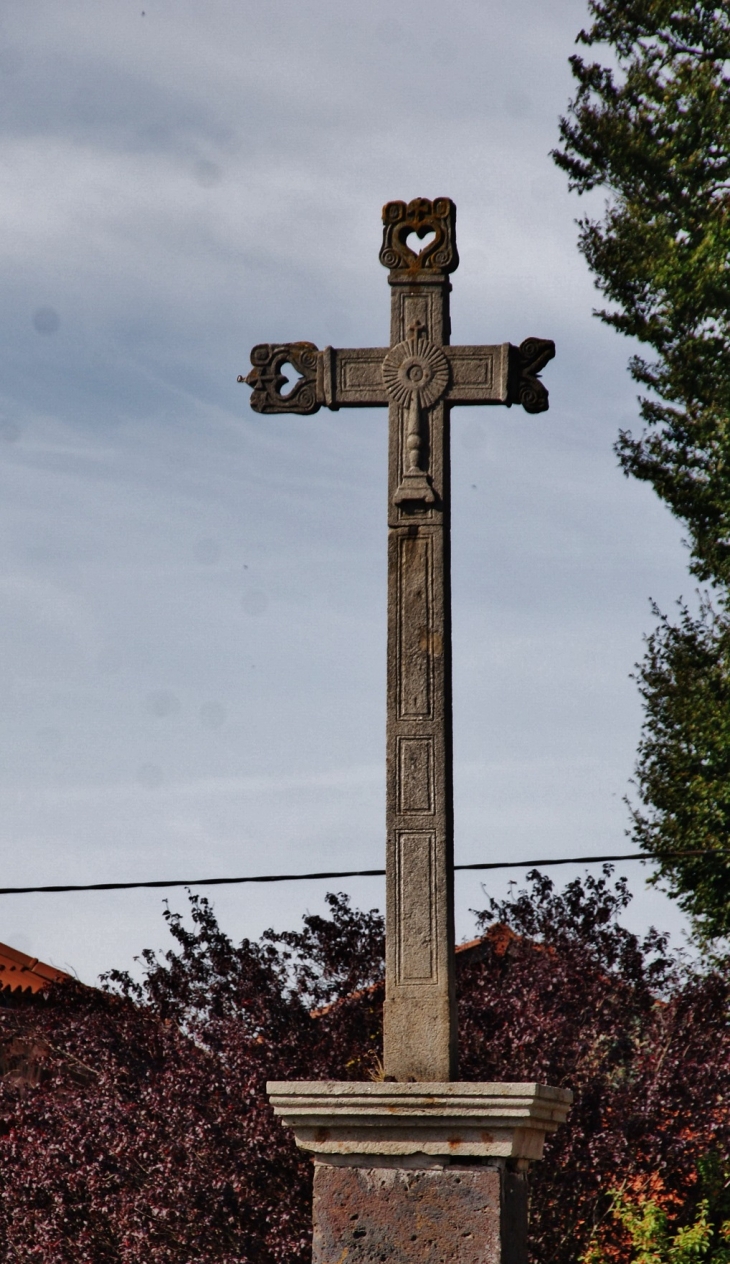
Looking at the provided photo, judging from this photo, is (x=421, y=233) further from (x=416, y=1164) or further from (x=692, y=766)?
(x=692, y=766)

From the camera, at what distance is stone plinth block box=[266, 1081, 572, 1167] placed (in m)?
4.68

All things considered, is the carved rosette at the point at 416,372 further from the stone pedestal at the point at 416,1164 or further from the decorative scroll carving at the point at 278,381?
the stone pedestal at the point at 416,1164

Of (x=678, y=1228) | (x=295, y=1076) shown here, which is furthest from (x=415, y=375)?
(x=678, y=1228)

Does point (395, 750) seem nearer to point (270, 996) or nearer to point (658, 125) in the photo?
point (270, 996)

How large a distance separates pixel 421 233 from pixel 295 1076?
20.2 ft

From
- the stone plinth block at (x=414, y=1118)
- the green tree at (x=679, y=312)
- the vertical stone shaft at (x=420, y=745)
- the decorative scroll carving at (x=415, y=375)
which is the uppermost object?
the green tree at (x=679, y=312)

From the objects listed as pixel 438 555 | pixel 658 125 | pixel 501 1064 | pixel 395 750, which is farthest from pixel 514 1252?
pixel 658 125

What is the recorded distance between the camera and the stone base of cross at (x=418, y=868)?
4.73 metres

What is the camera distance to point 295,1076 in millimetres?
10133

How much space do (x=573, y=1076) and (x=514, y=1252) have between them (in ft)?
17.1

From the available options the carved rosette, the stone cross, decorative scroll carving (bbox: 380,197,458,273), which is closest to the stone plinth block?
the stone cross

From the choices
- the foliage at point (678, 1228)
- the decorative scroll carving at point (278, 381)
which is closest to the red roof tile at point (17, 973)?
the foliage at point (678, 1228)

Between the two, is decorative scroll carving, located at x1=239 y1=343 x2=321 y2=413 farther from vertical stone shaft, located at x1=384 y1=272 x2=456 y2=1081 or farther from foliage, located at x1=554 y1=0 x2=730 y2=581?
foliage, located at x1=554 y1=0 x2=730 y2=581

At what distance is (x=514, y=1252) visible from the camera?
4801mm
